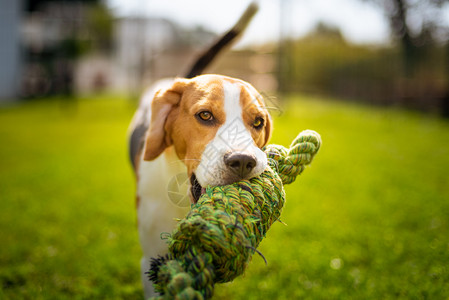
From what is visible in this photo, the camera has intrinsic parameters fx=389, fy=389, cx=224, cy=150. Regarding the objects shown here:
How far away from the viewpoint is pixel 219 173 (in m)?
1.90

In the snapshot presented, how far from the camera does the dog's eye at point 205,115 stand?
87.2 inches

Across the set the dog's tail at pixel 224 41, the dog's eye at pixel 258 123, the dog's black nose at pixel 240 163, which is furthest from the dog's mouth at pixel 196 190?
the dog's tail at pixel 224 41

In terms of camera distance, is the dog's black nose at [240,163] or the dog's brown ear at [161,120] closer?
the dog's black nose at [240,163]

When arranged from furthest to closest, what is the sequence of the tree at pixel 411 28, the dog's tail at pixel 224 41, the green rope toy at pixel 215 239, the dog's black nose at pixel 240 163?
the tree at pixel 411 28, the dog's tail at pixel 224 41, the dog's black nose at pixel 240 163, the green rope toy at pixel 215 239

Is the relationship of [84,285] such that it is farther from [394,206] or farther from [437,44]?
[437,44]

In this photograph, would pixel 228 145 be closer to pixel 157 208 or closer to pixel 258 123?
pixel 258 123

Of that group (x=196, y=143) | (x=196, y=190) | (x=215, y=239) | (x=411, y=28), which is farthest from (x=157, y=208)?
(x=411, y=28)

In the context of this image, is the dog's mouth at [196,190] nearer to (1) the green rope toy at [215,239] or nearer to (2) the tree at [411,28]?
(1) the green rope toy at [215,239]

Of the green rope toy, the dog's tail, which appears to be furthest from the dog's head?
the dog's tail

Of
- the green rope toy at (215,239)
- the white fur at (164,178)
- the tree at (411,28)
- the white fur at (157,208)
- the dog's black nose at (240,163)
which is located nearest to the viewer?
the green rope toy at (215,239)

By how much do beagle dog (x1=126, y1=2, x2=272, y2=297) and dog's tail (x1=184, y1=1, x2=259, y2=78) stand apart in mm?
1127

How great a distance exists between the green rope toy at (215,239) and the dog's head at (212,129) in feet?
0.40

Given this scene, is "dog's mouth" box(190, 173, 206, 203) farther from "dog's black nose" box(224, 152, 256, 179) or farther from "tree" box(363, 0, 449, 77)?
"tree" box(363, 0, 449, 77)

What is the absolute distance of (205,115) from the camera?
2.23 meters
